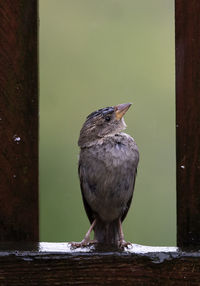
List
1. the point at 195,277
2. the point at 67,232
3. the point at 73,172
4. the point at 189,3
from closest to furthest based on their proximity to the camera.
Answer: the point at 195,277
the point at 189,3
the point at 67,232
the point at 73,172

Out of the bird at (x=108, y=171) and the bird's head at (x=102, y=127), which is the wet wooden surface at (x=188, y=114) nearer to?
the bird at (x=108, y=171)

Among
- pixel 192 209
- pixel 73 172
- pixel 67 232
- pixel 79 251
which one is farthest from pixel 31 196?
pixel 73 172

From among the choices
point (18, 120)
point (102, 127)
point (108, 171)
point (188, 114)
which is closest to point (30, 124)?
point (18, 120)

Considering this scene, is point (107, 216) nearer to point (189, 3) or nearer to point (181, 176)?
point (181, 176)

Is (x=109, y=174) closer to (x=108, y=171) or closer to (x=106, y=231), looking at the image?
(x=108, y=171)

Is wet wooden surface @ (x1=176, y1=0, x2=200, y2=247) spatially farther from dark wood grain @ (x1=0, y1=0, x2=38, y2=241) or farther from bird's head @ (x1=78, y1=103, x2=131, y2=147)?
bird's head @ (x1=78, y1=103, x2=131, y2=147)
